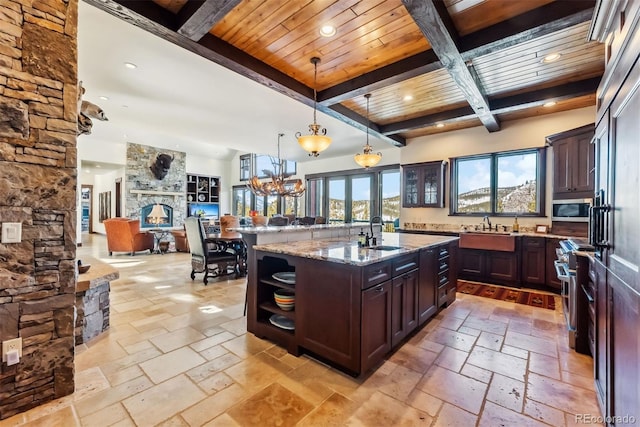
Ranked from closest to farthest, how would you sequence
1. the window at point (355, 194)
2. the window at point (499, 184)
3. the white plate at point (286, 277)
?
the white plate at point (286, 277) → the window at point (499, 184) → the window at point (355, 194)

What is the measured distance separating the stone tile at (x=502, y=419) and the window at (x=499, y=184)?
13.7 ft

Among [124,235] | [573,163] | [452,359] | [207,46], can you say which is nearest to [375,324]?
[452,359]

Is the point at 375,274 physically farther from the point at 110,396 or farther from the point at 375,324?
the point at 110,396

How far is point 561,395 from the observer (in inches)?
76.7

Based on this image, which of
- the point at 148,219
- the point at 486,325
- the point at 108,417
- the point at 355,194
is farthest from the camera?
the point at 148,219

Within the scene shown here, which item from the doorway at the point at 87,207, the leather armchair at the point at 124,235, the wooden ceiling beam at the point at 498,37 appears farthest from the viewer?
the doorway at the point at 87,207

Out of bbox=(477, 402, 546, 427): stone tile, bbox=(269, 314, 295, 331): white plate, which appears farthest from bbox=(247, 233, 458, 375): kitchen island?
bbox=(477, 402, 546, 427): stone tile

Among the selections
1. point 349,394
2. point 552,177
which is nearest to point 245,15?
point 349,394

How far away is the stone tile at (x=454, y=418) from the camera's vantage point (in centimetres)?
167

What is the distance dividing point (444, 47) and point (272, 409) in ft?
10.8

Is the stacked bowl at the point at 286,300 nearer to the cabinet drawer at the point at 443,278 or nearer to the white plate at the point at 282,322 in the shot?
the white plate at the point at 282,322

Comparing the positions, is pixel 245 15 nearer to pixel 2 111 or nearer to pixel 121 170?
pixel 2 111

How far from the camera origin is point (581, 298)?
2461 millimetres

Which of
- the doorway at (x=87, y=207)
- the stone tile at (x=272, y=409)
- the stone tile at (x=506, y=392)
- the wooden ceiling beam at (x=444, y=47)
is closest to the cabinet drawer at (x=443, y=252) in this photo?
the stone tile at (x=506, y=392)
